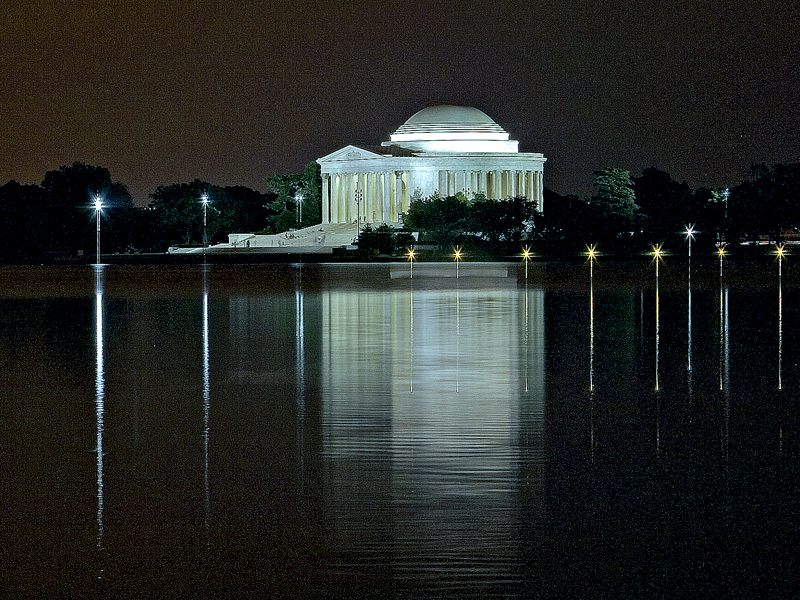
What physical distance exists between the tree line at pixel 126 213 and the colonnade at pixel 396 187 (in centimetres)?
479

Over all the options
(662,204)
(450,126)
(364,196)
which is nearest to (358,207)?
(364,196)

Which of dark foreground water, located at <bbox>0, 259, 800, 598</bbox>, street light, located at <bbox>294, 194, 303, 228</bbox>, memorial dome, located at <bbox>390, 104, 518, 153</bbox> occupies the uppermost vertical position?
memorial dome, located at <bbox>390, 104, 518, 153</bbox>

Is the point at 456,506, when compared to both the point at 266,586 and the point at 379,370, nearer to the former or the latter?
the point at 266,586

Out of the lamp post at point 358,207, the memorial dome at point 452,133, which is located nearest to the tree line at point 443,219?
the lamp post at point 358,207

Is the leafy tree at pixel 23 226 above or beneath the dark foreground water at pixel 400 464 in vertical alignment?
above

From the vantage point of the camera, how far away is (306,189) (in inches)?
6732

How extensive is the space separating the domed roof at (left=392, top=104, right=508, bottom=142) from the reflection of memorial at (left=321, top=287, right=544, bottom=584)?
134618mm

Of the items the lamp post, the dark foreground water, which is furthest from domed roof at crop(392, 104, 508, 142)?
the dark foreground water

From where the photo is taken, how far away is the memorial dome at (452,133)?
536ft

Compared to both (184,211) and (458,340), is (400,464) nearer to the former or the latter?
(458,340)

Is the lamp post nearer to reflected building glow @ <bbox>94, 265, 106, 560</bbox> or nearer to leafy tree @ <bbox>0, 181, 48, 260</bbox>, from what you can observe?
leafy tree @ <bbox>0, 181, 48, 260</bbox>

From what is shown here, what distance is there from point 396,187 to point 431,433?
476 feet

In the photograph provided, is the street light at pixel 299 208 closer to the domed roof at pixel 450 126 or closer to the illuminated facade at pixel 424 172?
the illuminated facade at pixel 424 172

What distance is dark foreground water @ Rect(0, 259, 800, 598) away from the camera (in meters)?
9.59
